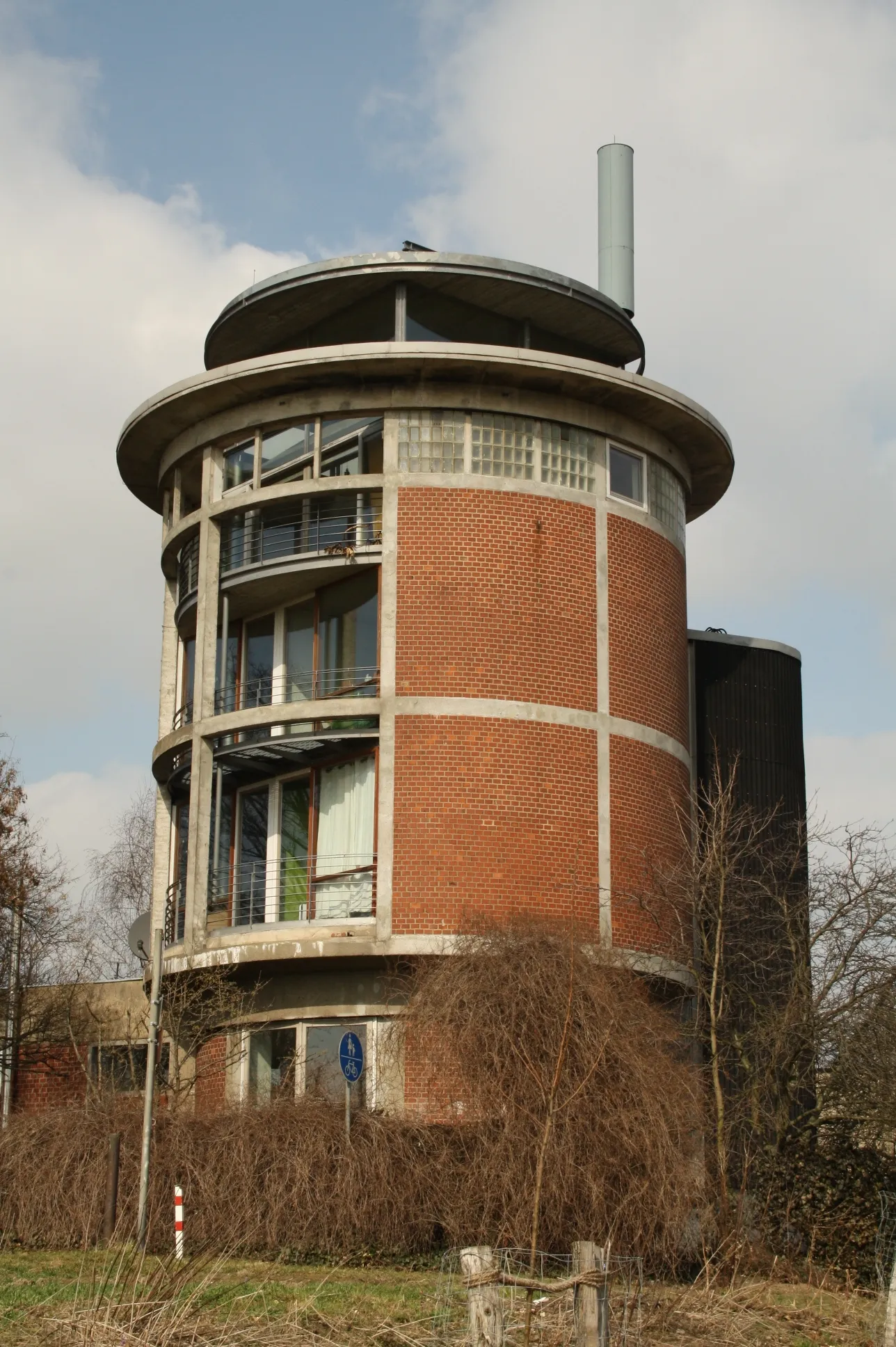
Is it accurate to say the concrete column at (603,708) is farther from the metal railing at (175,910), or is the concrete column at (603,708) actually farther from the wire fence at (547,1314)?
the wire fence at (547,1314)

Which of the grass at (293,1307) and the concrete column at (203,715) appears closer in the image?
the grass at (293,1307)

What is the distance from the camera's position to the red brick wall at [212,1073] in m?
26.7

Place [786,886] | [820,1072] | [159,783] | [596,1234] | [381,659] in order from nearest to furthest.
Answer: [596,1234] < [820,1072] < [381,659] < [786,886] < [159,783]

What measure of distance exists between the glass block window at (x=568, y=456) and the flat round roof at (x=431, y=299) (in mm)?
2538

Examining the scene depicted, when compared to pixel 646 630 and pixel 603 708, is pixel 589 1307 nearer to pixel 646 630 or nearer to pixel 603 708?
pixel 603 708

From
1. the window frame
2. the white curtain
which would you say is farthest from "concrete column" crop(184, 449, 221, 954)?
the window frame

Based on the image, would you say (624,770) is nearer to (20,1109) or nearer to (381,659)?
(381,659)

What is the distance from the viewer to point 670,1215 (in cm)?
2014

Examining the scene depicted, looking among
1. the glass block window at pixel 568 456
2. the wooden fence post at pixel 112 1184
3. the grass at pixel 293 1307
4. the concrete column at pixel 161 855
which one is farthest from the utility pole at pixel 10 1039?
the glass block window at pixel 568 456

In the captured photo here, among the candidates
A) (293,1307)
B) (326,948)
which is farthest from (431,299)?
(293,1307)

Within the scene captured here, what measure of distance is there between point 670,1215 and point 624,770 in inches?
344

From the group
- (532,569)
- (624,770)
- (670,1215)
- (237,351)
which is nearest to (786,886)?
(624,770)

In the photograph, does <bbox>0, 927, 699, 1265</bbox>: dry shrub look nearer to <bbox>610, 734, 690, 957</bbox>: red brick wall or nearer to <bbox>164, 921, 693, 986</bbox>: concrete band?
<bbox>164, 921, 693, 986</bbox>: concrete band

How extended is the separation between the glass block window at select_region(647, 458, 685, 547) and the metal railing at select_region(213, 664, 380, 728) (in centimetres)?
582
